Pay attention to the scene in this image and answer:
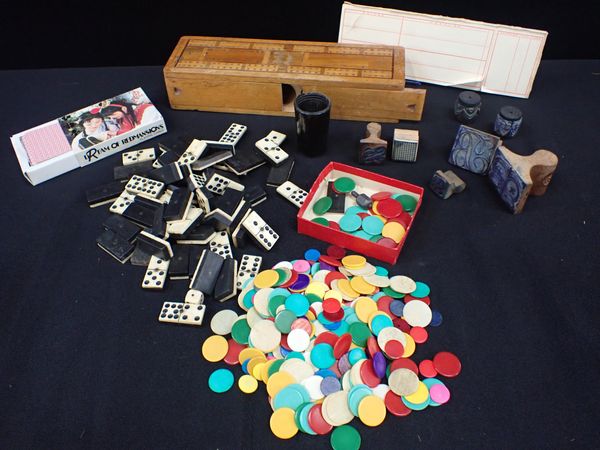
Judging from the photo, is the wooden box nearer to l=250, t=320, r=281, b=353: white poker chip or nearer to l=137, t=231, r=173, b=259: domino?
l=137, t=231, r=173, b=259: domino

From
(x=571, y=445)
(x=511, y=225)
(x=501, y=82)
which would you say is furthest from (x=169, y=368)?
(x=501, y=82)

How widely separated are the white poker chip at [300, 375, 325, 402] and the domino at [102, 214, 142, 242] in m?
0.70

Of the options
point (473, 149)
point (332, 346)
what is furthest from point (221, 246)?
point (473, 149)

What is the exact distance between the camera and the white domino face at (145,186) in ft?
5.22

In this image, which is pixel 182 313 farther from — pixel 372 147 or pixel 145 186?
pixel 372 147

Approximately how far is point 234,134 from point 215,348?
83cm

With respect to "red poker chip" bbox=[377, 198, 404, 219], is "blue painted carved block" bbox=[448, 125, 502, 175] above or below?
above

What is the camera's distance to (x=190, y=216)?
1527 millimetres

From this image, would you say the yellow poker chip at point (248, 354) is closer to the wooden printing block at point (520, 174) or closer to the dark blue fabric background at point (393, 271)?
the dark blue fabric background at point (393, 271)

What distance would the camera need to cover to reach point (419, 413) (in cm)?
120

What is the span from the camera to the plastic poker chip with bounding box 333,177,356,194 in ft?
5.33

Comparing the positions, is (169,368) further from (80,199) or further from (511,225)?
(511,225)

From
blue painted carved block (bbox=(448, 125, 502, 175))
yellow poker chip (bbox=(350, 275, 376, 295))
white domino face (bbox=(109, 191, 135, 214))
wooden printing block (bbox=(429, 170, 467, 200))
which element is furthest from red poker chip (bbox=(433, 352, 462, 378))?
white domino face (bbox=(109, 191, 135, 214))

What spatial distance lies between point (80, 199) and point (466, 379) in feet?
4.30
